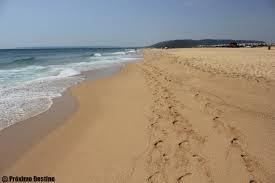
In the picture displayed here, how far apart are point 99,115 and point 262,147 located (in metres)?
3.98

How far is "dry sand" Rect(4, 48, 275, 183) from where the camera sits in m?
3.73

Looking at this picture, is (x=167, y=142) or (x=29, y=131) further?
(x=29, y=131)

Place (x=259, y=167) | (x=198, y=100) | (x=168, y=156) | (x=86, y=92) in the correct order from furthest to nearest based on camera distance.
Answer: (x=86, y=92) < (x=198, y=100) < (x=168, y=156) < (x=259, y=167)

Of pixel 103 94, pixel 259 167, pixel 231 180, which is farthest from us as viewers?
pixel 103 94

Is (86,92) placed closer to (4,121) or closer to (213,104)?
(4,121)

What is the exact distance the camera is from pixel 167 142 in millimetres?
4691

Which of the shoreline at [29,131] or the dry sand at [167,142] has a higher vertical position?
the dry sand at [167,142]

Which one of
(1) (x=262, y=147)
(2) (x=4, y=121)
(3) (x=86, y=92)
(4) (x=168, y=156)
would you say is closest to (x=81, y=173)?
(4) (x=168, y=156)

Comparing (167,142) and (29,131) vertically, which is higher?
(167,142)

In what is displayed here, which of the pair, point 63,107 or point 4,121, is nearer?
point 4,121

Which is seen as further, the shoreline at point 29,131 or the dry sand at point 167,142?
the shoreline at point 29,131

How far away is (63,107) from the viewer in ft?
26.4

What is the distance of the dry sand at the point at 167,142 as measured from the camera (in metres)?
3.73

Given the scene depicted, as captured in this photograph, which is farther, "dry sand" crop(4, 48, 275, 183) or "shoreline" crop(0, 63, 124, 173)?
"shoreline" crop(0, 63, 124, 173)
